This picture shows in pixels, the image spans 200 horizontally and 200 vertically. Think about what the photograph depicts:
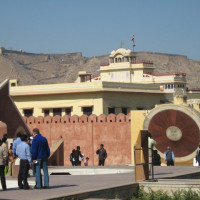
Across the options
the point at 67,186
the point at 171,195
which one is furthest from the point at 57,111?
the point at 171,195

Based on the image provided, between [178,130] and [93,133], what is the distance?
4796mm

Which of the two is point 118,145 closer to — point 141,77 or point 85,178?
point 85,178

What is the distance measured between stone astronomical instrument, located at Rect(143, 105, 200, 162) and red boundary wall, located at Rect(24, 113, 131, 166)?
1739 mm

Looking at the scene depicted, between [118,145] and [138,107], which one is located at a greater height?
[138,107]

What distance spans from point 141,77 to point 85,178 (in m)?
57.0

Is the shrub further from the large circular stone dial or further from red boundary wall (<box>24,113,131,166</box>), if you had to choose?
red boundary wall (<box>24,113,131,166</box>)

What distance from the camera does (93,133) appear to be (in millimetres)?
38312

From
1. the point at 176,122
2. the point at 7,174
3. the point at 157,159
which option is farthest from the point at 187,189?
the point at 176,122

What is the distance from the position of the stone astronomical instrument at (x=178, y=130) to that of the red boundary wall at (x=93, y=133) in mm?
1739

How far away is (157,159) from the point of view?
3095 cm

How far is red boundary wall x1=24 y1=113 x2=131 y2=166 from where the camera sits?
1474 inches

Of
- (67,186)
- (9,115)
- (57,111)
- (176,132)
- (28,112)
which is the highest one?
(28,112)

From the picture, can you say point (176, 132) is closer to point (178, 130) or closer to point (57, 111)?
point (178, 130)

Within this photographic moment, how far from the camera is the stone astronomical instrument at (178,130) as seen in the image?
118ft
